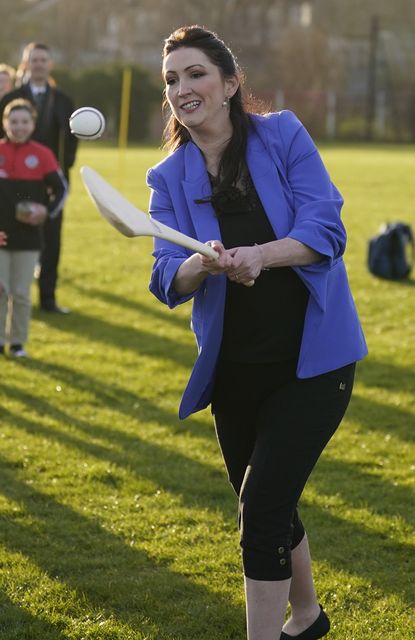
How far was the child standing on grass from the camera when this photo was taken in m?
8.16

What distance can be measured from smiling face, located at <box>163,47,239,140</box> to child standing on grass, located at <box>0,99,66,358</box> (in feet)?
15.7

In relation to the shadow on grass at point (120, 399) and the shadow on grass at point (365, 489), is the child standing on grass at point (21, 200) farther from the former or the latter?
the shadow on grass at point (365, 489)

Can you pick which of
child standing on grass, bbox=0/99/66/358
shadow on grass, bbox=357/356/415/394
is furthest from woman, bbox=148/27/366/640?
child standing on grass, bbox=0/99/66/358

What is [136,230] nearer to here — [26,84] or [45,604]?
[45,604]

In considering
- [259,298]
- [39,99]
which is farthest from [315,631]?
[39,99]

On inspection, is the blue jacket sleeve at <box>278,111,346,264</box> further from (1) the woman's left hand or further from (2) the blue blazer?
(1) the woman's left hand

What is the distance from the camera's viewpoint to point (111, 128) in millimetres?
55062

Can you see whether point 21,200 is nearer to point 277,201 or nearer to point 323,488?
point 323,488

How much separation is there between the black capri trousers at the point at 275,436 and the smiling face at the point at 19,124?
16.7ft

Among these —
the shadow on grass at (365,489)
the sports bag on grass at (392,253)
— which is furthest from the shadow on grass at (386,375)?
the sports bag on grass at (392,253)

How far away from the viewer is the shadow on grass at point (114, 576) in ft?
13.8

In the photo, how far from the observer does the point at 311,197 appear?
3361mm

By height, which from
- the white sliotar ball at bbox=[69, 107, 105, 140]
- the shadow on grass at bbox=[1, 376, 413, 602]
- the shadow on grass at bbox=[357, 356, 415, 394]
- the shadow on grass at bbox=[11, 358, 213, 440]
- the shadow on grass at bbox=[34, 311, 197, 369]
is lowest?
the shadow on grass at bbox=[34, 311, 197, 369]

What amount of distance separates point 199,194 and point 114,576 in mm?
1973
